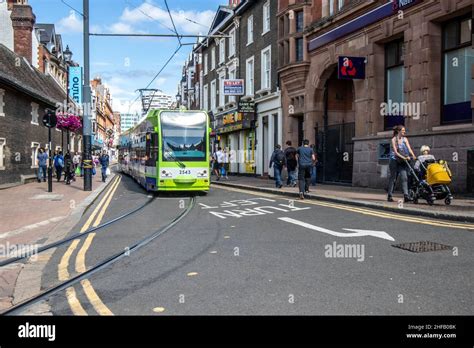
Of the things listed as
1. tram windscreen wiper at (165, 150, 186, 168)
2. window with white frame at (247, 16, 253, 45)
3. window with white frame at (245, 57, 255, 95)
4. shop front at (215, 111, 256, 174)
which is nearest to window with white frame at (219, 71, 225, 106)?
shop front at (215, 111, 256, 174)

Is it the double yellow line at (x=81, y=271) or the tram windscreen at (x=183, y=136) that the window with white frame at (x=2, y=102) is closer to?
the tram windscreen at (x=183, y=136)

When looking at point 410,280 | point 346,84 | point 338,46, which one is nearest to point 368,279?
point 410,280

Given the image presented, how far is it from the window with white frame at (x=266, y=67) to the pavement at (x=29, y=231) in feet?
50.0

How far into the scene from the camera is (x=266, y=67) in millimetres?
28969

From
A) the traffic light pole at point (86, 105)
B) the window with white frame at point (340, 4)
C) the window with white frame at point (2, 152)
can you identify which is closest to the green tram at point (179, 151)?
the traffic light pole at point (86, 105)

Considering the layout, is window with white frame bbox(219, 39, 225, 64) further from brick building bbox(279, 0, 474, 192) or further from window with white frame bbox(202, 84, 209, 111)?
brick building bbox(279, 0, 474, 192)

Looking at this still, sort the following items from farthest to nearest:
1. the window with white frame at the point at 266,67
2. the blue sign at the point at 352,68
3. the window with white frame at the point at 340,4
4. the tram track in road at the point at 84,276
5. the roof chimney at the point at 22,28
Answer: the roof chimney at the point at 22,28, the window with white frame at the point at 266,67, the window with white frame at the point at 340,4, the blue sign at the point at 352,68, the tram track in road at the point at 84,276

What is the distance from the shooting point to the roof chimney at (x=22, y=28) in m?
34.5

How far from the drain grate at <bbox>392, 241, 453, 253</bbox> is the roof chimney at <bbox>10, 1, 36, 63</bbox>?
34539 mm

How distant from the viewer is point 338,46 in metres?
19.8

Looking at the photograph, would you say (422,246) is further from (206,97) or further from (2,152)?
(206,97)
